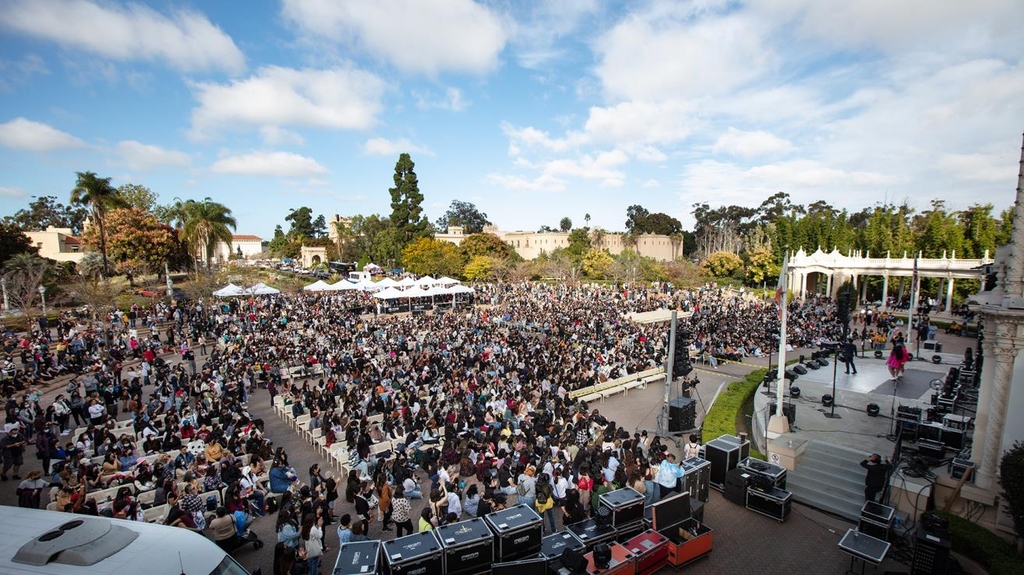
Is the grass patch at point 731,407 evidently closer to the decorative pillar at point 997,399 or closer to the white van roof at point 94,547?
the decorative pillar at point 997,399

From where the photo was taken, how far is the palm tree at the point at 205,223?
35.5 metres

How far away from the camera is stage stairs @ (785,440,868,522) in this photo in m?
9.48

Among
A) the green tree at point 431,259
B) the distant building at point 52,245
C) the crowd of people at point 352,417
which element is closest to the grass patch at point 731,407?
the crowd of people at point 352,417

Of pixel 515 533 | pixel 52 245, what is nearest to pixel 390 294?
pixel 515 533

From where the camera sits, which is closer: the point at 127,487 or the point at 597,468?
the point at 127,487

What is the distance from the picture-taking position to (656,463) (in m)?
9.81

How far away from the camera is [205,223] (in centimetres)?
3566

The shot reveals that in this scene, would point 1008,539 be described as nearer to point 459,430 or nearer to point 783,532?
point 783,532

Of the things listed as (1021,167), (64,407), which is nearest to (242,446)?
(64,407)

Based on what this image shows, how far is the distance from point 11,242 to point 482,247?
4181 cm

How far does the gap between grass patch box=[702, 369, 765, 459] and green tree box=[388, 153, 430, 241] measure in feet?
161

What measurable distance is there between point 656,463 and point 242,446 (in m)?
9.18

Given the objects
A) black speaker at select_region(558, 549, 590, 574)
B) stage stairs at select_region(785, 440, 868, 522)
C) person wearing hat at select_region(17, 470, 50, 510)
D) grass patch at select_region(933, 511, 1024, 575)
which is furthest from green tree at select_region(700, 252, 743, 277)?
person wearing hat at select_region(17, 470, 50, 510)

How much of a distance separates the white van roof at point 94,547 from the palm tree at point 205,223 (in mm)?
35200
